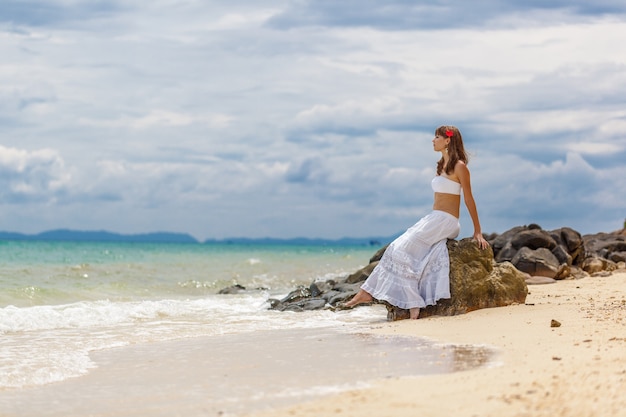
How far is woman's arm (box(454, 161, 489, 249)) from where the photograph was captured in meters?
10.8

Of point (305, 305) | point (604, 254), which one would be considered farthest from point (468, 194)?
point (604, 254)

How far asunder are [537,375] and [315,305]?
780cm

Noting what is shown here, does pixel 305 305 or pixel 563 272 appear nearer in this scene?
pixel 305 305

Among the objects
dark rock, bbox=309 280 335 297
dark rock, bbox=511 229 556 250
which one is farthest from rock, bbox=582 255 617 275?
dark rock, bbox=309 280 335 297

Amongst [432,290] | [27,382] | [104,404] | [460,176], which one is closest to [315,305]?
[432,290]

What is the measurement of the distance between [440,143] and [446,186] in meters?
0.60

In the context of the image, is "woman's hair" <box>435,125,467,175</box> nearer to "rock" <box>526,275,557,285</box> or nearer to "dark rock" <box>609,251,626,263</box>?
"rock" <box>526,275,557,285</box>

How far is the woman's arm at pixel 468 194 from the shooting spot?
35.3 feet

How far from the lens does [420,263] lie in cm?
1098

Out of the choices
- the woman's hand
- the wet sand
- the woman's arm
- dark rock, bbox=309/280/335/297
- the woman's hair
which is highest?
the woman's hair

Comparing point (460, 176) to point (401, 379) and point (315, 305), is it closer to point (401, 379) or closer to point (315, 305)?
point (315, 305)

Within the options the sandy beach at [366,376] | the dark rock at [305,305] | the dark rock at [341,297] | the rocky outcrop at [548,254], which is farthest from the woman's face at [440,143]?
the rocky outcrop at [548,254]

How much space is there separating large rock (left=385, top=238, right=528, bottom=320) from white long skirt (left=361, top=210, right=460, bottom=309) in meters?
0.14

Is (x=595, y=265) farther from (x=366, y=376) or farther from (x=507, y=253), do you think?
(x=366, y=376)
